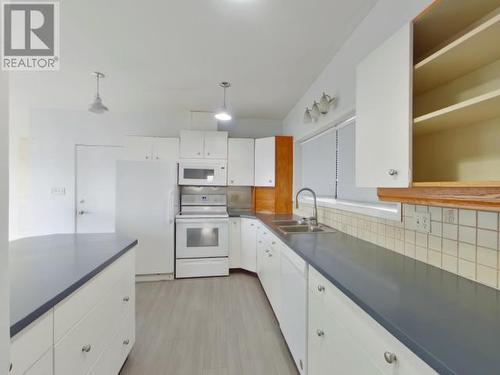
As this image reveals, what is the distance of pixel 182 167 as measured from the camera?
3.63m

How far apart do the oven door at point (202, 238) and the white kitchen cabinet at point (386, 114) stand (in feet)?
8.04

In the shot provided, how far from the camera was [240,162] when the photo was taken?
3787 millimetres

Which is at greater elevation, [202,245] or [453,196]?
[453,196]

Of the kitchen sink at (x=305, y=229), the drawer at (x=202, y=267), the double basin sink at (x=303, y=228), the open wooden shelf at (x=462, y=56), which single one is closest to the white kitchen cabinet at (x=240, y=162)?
the drawer at (x=202, y=267)

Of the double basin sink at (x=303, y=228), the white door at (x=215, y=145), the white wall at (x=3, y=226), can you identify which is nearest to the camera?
the white wall at (x=3, y=226)

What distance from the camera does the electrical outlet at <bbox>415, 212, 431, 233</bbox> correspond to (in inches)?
48.4

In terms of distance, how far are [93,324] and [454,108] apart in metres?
1.80

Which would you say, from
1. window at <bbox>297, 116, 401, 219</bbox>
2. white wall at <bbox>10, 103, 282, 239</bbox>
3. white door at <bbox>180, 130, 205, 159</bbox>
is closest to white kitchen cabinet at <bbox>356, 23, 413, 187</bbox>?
window at <bbox>297, 116, 401, 219</bbox>

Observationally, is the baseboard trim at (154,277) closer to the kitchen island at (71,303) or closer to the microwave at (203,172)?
the microwave at (203,172)

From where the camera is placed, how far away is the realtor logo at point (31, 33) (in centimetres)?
166

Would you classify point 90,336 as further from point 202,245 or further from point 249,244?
point 249,244

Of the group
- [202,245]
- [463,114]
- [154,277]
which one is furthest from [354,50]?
[154,277]

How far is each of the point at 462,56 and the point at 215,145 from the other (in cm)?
312

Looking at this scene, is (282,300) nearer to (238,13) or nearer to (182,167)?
(238,13)
